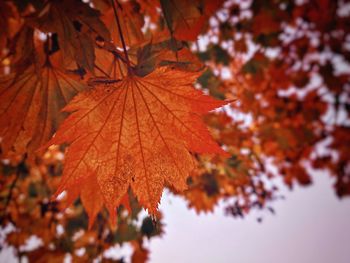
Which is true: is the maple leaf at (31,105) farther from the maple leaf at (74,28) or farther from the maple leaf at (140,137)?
the maple leaf at (140,137)

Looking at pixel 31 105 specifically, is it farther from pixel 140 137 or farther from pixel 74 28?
pixel 140 137

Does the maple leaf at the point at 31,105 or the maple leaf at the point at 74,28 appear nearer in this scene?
the maple leaf at the point at 74,28

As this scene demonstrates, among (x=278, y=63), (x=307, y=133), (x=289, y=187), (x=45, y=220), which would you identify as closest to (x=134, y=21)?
(x=45, y=220)

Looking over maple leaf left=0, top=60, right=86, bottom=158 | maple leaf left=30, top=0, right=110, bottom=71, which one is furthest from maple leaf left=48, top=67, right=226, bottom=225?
maple leaf left=0, top=60, right=86, bottom=158

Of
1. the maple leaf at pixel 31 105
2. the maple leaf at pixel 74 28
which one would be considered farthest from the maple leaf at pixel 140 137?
the maple leaf at pixel 31 105

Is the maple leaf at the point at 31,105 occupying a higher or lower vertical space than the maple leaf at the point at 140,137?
higher

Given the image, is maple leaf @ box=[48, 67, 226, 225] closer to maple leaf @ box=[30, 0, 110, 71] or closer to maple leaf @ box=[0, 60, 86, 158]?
maple leaf @ box=[30, 0, 110, 71]
